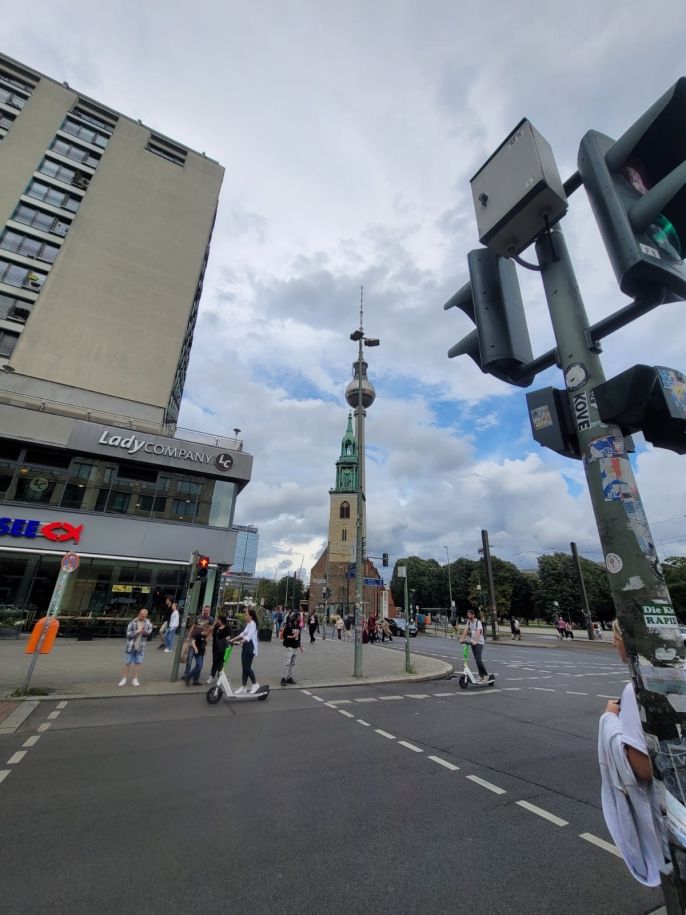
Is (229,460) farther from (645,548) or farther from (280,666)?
(645,548)

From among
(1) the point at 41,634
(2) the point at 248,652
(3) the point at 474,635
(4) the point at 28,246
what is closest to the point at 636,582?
(2) the point at 248,652

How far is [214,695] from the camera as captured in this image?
8.89 metres

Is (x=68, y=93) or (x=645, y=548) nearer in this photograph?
(x=645, y=548)

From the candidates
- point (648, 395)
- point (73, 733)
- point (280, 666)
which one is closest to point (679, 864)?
point (648, 395)

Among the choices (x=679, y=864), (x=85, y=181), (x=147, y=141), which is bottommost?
(x=679, y=864)

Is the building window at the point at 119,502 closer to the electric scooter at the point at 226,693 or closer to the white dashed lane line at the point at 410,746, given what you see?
the electric scooter at the point at 226,693

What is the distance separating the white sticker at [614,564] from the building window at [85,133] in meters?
48.4

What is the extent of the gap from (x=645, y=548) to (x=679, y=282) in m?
1.43

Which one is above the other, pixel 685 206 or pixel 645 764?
pixel 685 206

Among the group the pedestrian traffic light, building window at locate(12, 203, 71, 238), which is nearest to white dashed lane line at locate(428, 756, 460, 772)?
the pedestrian traffic light

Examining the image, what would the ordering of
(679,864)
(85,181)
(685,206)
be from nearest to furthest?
(679,864) → (685,206) → (85,181)

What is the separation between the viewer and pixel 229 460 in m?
24.8

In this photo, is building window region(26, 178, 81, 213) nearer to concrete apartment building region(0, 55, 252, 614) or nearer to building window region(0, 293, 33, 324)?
concrete apartment building region(0, 55, 252, 614)

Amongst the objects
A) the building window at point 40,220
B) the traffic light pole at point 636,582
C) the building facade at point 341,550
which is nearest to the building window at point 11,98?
the building window at point 40,220
